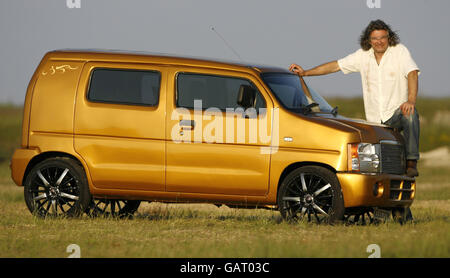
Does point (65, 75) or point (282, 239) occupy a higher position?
point (65, 75)

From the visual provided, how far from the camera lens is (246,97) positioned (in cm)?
1238

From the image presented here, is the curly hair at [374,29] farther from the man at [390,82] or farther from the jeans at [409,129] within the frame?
the jeans at [409,129]

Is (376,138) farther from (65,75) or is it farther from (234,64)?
(65,75)

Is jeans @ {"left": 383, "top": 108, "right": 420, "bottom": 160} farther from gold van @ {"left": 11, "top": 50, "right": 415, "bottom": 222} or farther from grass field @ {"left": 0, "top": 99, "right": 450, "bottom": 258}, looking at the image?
grass field @ {"left": 0, "top": 99, "right": 450, "bottom": 258}

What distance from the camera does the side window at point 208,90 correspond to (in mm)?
12594

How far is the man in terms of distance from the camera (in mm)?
13109

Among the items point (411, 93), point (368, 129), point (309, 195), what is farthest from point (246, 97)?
point (411, 93)

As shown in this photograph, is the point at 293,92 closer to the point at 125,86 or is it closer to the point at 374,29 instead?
the point at 374,29

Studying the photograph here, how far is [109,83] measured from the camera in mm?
13031

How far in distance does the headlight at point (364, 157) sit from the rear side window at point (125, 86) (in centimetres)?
264
